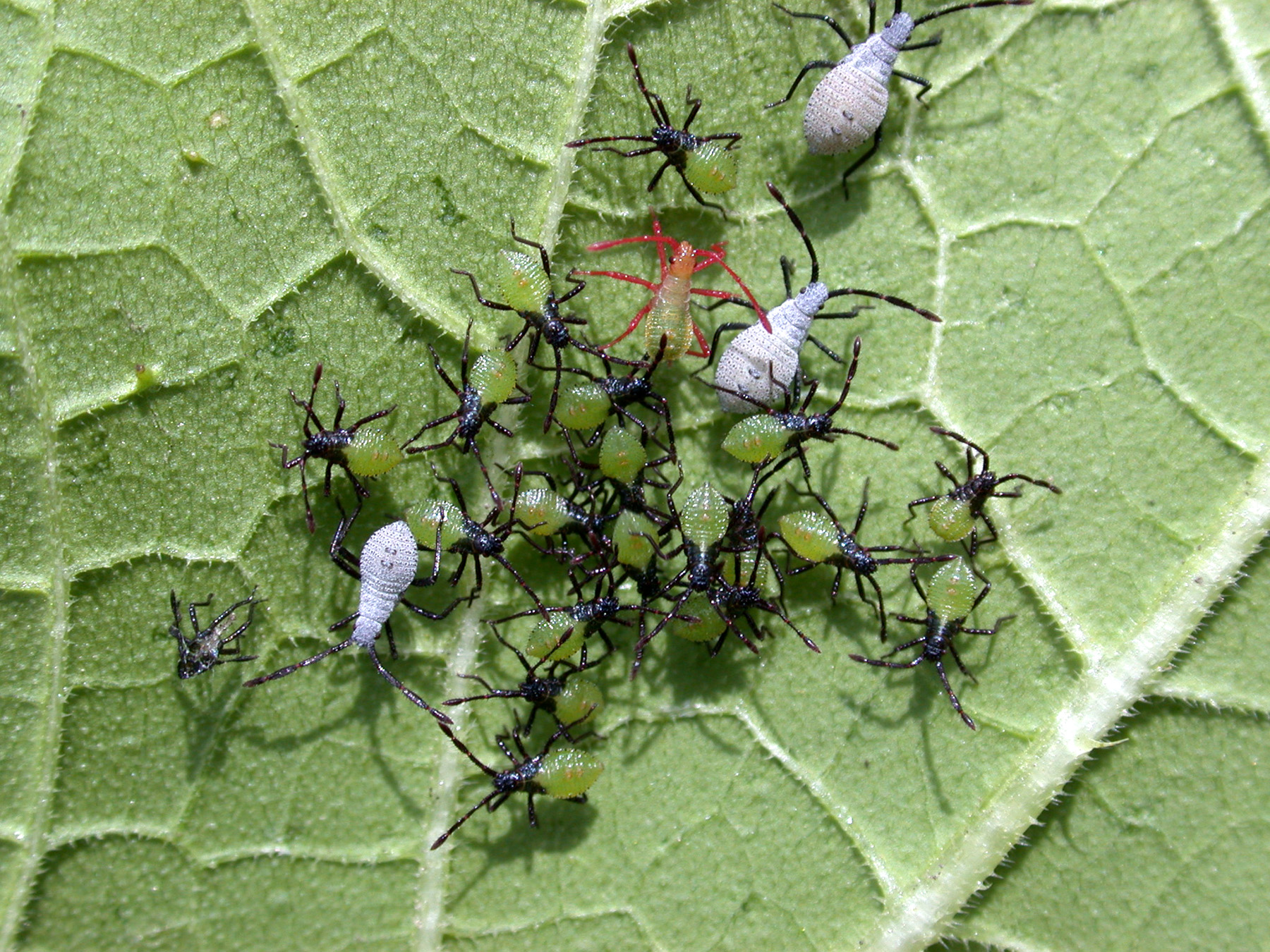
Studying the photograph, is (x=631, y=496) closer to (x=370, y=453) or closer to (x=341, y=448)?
(x=370, y=453)

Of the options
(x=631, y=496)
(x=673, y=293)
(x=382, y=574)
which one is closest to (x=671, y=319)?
(x=673, y=293)

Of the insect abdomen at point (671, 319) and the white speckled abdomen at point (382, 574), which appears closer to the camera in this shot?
the white speckled abdomen at point (382, 574)

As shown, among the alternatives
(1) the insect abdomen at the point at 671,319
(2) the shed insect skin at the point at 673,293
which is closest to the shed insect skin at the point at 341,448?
(2) the shed insect skin at the point at 673,293

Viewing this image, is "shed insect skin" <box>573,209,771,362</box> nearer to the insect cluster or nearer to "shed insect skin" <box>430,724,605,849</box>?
the insect cluster

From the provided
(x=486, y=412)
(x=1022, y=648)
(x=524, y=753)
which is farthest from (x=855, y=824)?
(x=486, y=412)

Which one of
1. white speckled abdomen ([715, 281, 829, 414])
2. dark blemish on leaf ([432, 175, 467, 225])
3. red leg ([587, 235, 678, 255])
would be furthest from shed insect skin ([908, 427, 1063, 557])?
dark blemish on leaf ([432, 175, 467, 225])

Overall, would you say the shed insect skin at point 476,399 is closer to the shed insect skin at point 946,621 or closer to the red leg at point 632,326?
the red leg at point 632,326

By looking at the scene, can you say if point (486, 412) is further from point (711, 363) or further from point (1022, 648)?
point (1022, 648)
